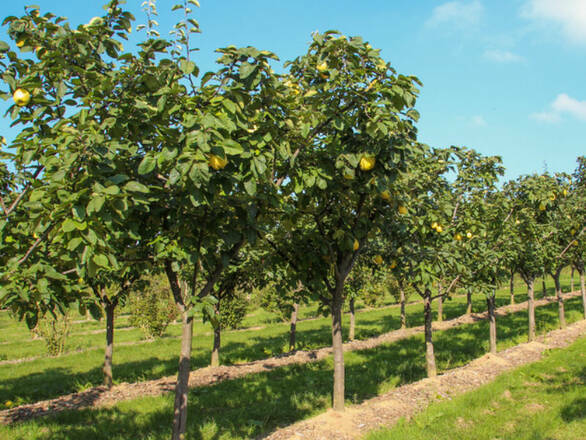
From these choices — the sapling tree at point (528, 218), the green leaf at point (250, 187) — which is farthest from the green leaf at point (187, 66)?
the sapling tree at point (528, 218)

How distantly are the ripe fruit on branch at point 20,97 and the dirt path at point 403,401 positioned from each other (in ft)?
15.3

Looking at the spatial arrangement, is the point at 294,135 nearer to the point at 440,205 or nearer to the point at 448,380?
the point at 440,205

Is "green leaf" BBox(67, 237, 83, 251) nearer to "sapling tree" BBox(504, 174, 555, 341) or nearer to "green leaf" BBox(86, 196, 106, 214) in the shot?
"green leaf" BBox(86, 196, 106, 214)

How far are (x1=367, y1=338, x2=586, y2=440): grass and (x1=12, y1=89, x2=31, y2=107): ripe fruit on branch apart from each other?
5232mm

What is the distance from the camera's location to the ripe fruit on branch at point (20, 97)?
2879 millimetres

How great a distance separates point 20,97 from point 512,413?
24.4ft

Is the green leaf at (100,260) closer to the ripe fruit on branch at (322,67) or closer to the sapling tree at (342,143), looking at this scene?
the sapling tree at (342,143)

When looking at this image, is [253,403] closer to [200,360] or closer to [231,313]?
[200,360]

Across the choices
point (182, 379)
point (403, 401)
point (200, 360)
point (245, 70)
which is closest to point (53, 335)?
point (200, 360)

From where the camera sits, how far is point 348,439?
5.12 meters

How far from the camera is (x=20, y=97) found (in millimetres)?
2883

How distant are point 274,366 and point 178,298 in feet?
25.9

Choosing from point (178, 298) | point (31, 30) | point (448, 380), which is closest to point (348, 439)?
point (178, 298)

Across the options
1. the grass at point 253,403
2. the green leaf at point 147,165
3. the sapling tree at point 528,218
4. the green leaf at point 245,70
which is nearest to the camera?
the green leaf at point 147,165
